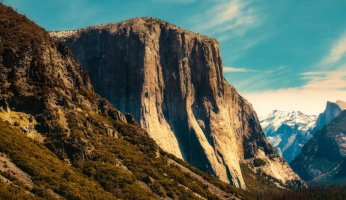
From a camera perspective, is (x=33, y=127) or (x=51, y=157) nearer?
(x=51, y=157)

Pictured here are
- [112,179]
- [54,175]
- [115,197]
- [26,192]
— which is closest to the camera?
[26,192]

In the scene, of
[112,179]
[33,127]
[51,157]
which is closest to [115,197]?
[112,179]

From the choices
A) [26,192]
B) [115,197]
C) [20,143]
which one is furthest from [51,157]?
[26,192]

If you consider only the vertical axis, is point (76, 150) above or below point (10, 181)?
above

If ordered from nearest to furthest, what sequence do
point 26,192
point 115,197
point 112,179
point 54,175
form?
point 26,192 → point 54,175 → point 115,197 → point 112,179

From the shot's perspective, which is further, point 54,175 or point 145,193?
point 145,193

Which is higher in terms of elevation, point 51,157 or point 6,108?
point 6,108

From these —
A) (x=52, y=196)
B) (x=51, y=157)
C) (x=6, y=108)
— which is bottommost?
(x=52, y=196)

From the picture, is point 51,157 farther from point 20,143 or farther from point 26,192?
point 26,192

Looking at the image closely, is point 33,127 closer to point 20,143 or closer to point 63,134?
point 63,134
